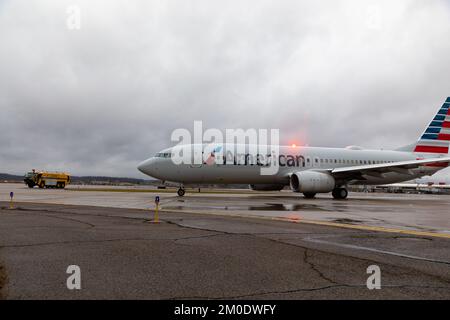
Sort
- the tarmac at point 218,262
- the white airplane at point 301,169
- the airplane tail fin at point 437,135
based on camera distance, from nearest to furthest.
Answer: the tarmac at point 218,262 → the white airplane at point 301,169 → the airplane tail fin at point 437,135

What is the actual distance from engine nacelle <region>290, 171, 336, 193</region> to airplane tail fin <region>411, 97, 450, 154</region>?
14719 mm

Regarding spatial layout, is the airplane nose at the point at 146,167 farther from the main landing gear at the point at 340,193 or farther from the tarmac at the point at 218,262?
the tarmac at the point at 218,262

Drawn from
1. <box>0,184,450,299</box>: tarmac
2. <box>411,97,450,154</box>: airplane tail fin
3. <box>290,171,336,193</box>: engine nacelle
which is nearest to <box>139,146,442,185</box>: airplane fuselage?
<box>290,171,336,193</box>: engine nacelle

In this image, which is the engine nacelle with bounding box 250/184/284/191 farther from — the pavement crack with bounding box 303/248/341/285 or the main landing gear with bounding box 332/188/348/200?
the pavement crack with bounding box 303/248/341/285

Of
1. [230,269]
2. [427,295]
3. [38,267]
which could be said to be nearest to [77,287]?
[38,267]

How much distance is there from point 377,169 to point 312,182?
5431mm

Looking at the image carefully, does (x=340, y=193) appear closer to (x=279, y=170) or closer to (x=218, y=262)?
(x=279, y=170)

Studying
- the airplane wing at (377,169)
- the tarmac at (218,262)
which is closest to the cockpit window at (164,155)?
the airplane wing at (377,169)

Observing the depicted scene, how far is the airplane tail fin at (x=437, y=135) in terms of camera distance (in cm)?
3538

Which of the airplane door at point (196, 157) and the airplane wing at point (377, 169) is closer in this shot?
the airplane wing at point (377, 169)

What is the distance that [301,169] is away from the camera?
28.9 metres

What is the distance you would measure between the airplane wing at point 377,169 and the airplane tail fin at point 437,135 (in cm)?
851

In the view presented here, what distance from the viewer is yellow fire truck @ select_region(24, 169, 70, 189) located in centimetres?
4951
